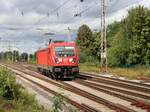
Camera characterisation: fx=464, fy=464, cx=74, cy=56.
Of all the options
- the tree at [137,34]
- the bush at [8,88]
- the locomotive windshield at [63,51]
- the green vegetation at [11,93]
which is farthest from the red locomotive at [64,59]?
the tree at [137,34]

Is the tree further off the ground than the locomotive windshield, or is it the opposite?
the tree

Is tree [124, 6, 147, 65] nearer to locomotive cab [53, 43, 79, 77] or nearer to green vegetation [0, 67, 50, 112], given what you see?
locomotive cab [53, 43, 79, 77]

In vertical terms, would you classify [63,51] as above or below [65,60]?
above

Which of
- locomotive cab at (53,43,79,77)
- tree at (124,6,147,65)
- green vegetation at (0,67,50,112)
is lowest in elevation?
green vegetation at (0,67,50,112)

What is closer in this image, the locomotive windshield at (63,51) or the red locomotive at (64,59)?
the red locomotive at (64,59)

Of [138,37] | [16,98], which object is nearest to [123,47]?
[138,37]

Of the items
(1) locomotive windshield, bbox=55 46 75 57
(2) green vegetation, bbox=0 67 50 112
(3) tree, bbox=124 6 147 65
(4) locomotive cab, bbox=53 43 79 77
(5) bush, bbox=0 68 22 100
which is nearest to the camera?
(2) green vegetation, bbox=0 67 50 112

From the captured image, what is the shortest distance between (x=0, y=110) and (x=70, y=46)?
2201cm

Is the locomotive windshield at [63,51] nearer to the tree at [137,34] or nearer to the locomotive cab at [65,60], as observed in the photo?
the locomotive cab at [65,60]

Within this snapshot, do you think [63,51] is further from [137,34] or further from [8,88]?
[137,34]

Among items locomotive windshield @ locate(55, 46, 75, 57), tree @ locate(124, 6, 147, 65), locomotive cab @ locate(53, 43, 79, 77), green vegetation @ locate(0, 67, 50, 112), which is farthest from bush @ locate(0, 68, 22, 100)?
tree @ locate(124, 6, 147, 65)

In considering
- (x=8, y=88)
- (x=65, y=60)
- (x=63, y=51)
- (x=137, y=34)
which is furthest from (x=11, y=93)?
(x=137, y=34)

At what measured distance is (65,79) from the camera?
126 ft

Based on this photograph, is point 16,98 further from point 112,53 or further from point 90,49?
point 90,49
